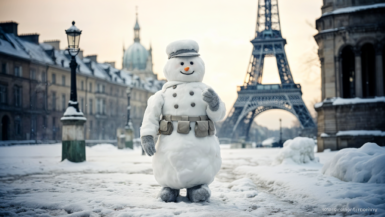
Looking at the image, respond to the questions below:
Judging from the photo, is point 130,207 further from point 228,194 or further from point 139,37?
point 139,37

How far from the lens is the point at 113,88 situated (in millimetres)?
59875

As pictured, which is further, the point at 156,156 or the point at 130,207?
the point at 156,156

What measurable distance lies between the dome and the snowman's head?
95961 millimetres

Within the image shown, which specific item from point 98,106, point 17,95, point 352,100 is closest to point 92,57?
point 98,106

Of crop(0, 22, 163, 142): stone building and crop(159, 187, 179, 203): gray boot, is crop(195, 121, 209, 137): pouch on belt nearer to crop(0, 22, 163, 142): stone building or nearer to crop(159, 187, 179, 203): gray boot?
crop(159, 187, 179, 203): gray boot

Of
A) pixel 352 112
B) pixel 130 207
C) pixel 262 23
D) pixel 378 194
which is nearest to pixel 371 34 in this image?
pixel 352 112

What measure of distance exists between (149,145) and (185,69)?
1.24m

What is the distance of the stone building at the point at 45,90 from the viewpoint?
125 feet

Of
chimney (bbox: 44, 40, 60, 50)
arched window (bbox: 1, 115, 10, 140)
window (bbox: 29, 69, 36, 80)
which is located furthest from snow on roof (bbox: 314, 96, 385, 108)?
chimney (bbox: 44, 40, 60, 50)

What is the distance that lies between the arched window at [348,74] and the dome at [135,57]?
84259mm

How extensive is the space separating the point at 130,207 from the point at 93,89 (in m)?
50.5

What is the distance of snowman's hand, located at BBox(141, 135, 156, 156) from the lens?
5.69 metres

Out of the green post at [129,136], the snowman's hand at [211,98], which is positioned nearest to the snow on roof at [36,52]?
the green post at [129,136]

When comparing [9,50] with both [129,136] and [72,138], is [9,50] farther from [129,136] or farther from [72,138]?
[72,138]
